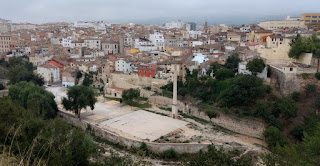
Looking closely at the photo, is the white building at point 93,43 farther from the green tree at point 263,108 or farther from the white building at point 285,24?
the green tree at point 263,108

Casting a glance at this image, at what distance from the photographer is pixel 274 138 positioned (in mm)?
16891

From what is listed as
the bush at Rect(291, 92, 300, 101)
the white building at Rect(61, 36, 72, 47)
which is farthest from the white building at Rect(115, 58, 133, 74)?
the white building at Rect(61, 36, 72, 47)

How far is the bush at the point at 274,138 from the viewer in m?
16.7

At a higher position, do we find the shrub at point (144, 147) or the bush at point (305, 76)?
the bush at point (305, 76)

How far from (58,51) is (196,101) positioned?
86.0 feet

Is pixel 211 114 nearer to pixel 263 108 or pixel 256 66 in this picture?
pixel 263 108

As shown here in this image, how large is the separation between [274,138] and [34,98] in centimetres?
1677

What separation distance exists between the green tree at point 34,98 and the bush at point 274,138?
49.5 ft

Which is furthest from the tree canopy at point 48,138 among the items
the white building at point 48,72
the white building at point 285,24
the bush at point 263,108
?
the white building at point 285,24

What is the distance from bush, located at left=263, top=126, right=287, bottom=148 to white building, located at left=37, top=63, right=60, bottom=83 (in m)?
27.1

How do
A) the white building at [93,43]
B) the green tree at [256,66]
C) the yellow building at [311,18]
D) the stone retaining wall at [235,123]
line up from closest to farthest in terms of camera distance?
the stone retaining wall at [235,123], the green tree at [256,66], the white building at [93,43], the yellow building at [311,18]

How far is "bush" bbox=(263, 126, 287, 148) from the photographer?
54.7 feet

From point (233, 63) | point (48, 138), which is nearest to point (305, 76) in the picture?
point (233, 63)

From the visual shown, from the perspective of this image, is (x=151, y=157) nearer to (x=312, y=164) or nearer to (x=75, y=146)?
(x=75, y=146)
